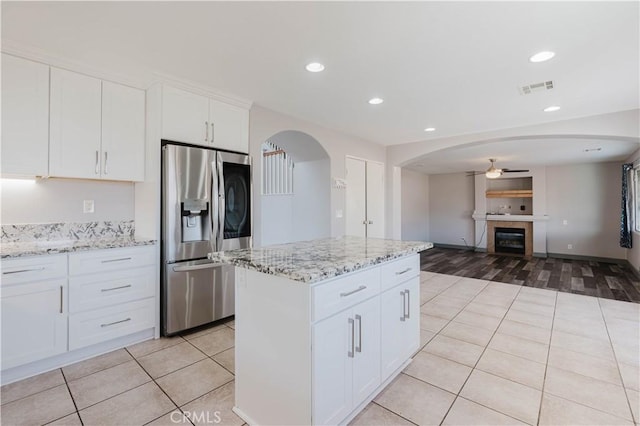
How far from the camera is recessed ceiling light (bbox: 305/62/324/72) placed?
8.13 ft

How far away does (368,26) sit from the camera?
1.96 meters

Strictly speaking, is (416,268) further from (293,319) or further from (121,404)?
(121,404)

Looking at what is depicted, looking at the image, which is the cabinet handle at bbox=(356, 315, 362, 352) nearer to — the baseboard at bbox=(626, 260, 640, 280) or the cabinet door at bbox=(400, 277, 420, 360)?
the cabinet door at bbox=(400, 277, 420, 360)

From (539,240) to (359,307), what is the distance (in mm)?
8286

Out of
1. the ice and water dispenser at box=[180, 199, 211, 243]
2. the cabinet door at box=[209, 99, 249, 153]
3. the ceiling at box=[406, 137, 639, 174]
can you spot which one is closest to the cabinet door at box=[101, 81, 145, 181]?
the ice and water dispenser at box=[180, 199, 211, 243]

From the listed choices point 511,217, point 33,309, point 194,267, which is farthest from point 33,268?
point 511,217

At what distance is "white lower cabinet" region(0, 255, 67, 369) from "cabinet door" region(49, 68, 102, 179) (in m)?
0.77

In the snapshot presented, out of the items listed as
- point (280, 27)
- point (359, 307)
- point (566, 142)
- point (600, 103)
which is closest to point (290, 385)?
point (359, 307)

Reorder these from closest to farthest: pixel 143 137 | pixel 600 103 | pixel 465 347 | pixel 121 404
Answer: pixel 121 404, pixel 465 347, pixel 143 137, pixel 600 103

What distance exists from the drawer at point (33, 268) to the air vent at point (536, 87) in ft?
14.5

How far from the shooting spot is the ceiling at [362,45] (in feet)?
5.94

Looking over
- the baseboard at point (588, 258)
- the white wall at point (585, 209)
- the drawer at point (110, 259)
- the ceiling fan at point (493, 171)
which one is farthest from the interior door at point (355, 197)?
the baseboard at point (588, 258)

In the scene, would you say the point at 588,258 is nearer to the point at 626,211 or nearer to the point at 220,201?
the point at 626,211

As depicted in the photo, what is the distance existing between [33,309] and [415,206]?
347 inches
